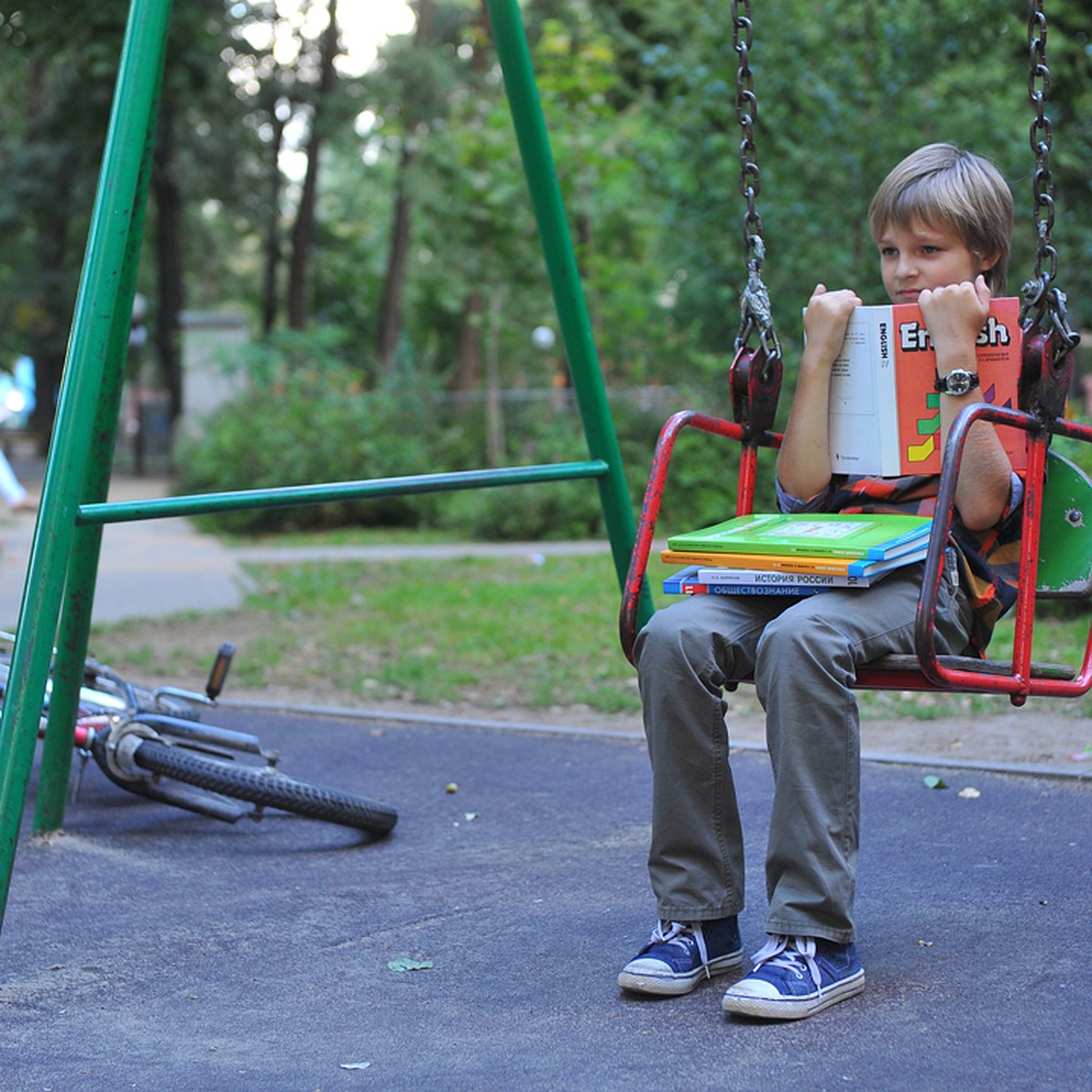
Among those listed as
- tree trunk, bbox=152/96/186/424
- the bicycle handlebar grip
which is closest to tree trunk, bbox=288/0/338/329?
tree trunk, bbox=152/96/186/424

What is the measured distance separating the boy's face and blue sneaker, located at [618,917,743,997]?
1.24m

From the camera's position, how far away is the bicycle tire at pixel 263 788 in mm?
3502

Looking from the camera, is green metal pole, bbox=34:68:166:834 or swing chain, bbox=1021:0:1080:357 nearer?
swing chain, bbox=1021:0:1080:357

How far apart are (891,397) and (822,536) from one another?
1.38ft

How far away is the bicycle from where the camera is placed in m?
3.52

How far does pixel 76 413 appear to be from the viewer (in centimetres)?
271

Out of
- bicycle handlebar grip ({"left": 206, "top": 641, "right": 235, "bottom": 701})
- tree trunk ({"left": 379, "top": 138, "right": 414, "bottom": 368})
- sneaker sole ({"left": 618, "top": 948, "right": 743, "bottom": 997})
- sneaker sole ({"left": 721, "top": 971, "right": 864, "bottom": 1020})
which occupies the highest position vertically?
tree trunk ({"left": 379, "top": 138, "right": 414, "bottom": 368})

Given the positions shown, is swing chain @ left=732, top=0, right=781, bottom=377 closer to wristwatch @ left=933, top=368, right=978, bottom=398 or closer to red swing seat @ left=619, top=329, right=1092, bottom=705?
red swing seat @ left=619, top=329, right=1092, bottom=705

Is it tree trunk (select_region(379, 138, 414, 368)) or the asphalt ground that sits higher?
tree trunk (select_region(379, 138, 414, 368))

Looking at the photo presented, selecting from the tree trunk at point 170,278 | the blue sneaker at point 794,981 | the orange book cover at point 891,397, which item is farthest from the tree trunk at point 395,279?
the blue sneaker at point 794,981

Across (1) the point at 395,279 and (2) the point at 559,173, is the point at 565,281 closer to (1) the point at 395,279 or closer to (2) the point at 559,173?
(2) the point at 559,173

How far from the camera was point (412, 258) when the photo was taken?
102ft

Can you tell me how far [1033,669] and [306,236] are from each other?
23447mm

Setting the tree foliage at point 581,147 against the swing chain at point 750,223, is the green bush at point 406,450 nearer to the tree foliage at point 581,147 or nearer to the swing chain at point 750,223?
the tree foliage at point 581,147
